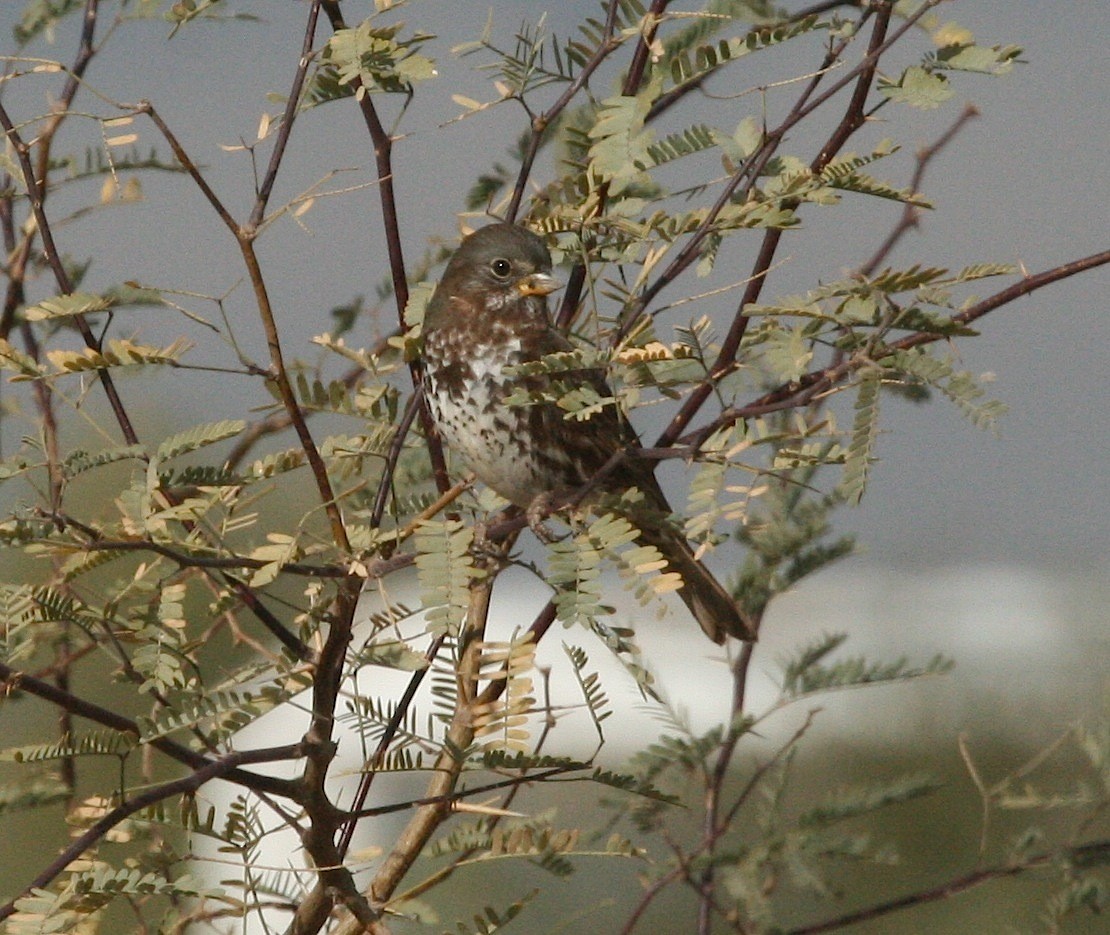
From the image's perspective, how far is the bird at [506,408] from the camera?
256 cm

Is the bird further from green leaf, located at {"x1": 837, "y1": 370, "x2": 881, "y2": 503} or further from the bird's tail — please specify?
green leaf, located at {"x1": 837, "y1": 370, "x2": 881, "y2": 503}

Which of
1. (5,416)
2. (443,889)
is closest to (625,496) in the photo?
(5,416)

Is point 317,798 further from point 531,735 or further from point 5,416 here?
point 5,416

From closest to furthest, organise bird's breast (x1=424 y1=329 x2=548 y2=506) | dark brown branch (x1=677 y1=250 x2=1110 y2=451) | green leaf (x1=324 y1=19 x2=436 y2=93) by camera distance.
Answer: dark brown branch (x1=677 y1=250 x2=1110 y2=451), green leaf (x1=324 y1=19 x2=436 y2=93), bird's breast (x1=424 y1=329 x2=548 y2=506)

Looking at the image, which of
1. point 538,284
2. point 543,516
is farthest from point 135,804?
point 538,284

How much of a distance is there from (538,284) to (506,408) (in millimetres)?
362

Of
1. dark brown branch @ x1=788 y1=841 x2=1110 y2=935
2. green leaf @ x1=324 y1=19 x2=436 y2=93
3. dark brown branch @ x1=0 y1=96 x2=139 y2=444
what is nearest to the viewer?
green leaf @ x1=324 y1=19 x2=436 y2=93

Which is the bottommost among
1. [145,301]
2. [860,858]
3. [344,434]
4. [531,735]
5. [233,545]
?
[860,858]

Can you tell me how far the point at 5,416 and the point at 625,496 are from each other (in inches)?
53.4

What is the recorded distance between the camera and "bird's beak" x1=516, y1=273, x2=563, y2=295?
8.89 feet

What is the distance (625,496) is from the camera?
179 cm

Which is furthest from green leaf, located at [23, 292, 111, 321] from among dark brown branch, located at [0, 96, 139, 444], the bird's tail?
the bird's tail

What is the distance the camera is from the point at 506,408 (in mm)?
2523

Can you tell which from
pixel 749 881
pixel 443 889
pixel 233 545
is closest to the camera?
pixel 233 545
